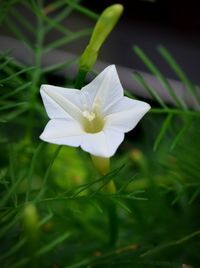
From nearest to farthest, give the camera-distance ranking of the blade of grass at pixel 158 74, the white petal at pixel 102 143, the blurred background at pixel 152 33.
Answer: the white petal at pixel 102 143, the blade of grass at pixel 158 74, the blurred background at pixel 152 33

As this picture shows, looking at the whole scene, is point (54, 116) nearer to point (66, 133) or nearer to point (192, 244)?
point (66, 133)

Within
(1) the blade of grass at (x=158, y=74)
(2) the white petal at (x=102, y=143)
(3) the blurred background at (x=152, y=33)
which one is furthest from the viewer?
(3) the blurred background at (x=152, y=33)

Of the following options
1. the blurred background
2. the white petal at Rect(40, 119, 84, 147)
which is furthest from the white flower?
the blurred background

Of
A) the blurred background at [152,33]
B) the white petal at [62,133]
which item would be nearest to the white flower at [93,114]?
the white petal at [62,133]

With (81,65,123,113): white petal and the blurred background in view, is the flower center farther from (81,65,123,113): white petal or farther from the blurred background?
the blurred background

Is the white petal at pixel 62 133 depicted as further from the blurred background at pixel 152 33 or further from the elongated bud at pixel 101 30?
the blurred background at pixel 152 33

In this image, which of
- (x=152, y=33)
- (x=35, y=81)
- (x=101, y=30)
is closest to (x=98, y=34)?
(x=101, y=30)

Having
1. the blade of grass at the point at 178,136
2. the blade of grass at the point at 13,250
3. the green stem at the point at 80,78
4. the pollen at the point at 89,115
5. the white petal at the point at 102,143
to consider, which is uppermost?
the green stem at the point at 80,78

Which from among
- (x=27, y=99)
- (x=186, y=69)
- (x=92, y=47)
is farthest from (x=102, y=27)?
(x=186, y=69)
